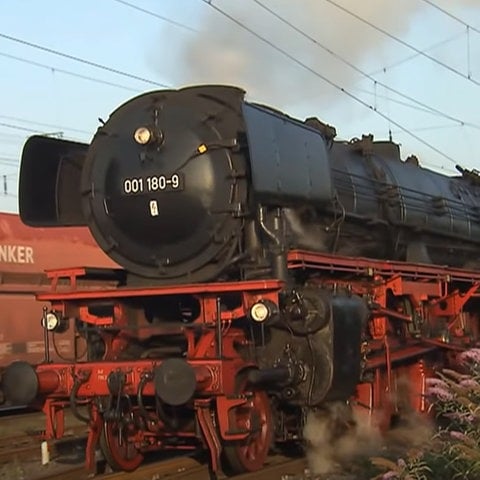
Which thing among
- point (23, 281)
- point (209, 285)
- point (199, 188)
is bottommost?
point (209, 285)

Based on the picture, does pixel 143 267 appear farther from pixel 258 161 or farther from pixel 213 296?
pixel 258 161

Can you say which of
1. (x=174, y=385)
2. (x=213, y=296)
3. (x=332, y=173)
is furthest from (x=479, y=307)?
(x=174, y=385)

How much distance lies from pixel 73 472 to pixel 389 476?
13.6 ft

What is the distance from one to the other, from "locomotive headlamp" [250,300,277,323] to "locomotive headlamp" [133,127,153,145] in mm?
1813

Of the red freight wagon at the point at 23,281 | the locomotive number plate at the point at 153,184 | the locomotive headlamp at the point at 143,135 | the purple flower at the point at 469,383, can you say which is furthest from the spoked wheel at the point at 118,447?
the red freight wagon at the point at 23,281

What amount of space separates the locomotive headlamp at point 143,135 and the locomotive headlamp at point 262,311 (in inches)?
71.4

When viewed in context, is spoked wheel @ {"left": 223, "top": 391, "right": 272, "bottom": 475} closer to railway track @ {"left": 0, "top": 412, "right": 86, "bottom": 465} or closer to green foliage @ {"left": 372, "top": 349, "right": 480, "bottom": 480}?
green foliage @ {"left": 372, "top": 349, "right": 480, "bottom": 480}

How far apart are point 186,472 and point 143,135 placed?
10.0 ft

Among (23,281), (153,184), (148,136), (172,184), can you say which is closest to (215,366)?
(172,184)

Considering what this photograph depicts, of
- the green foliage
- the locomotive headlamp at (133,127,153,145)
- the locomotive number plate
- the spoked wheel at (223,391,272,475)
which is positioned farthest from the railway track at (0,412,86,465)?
the green foliage

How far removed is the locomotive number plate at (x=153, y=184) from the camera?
7.96 m

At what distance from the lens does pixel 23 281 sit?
1481cm

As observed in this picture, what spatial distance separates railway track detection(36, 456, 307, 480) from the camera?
7934 mm

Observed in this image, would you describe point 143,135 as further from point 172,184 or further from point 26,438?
point 26,438
